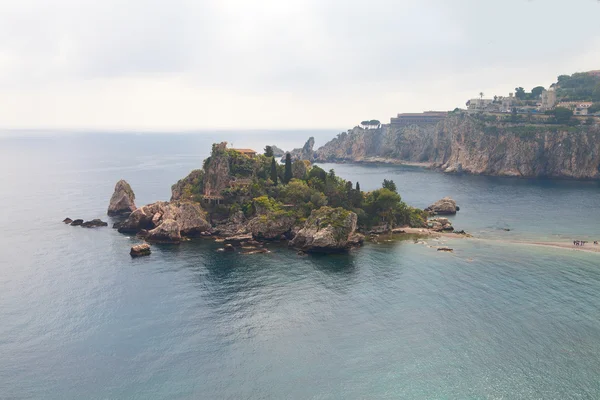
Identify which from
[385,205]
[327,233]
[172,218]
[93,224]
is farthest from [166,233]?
[385,205]

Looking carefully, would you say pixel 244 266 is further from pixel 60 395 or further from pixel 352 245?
pixel 60 395

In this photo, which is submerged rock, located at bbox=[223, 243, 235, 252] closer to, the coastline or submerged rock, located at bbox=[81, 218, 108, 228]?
submerged rock, located at bbox=[81, 218, 108, 228]

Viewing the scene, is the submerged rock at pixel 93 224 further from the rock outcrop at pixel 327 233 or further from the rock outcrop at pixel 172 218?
the rock outcrop at pixel 327 233

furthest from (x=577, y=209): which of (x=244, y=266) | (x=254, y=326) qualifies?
(x=254, y=326)

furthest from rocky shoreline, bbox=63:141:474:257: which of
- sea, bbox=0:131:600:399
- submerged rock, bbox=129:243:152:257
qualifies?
sea, bbox=0:131:600:399

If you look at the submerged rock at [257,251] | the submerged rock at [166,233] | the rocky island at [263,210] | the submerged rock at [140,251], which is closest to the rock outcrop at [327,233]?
the rocky island at [263,210]

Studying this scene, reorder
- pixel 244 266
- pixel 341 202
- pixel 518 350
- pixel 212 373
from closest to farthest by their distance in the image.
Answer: pixel 212 373, pixel 518 350, pixel 244 266, pixel 341 202
